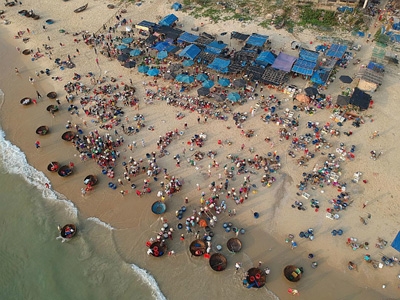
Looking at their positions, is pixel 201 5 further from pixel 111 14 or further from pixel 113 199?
pixel 113 199

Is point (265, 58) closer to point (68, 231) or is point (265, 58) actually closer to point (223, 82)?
point (223, 82)

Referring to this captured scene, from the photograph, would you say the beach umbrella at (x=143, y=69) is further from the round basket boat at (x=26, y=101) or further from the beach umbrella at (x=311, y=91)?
the beach umbrella at (x=311, y=91)

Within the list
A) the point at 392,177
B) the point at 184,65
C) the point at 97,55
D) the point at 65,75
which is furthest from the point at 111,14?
the point at 392,177

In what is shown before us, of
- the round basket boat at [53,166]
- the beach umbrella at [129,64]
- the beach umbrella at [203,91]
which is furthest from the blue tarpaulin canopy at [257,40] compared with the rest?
the round basket boat at [53,166]

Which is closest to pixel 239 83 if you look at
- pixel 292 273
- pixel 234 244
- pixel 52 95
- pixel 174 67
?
pixel 174 67

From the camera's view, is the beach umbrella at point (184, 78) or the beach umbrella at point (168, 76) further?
the beach umbrella at point (168, 76)

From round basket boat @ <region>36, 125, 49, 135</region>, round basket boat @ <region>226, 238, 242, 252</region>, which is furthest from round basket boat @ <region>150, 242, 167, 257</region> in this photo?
round basket boat @ <region>36, 125, 49, 135</region>
